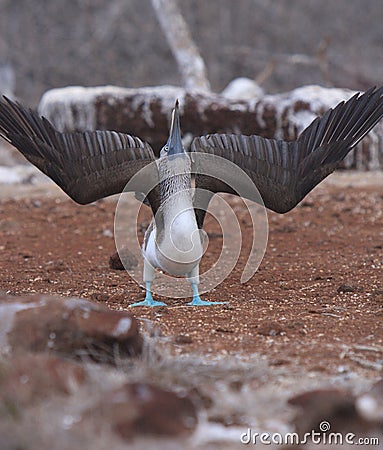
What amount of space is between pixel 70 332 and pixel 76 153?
146cm

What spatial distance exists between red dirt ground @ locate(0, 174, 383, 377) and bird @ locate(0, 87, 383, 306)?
0.35 metres

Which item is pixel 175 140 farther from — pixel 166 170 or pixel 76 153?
pixel 76 153

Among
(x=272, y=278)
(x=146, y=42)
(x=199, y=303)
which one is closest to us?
(x=199, y=303)

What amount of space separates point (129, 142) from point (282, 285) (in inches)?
53.1

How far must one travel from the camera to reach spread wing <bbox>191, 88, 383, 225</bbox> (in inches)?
170

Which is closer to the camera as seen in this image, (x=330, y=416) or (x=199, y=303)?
(x=330, y=416)

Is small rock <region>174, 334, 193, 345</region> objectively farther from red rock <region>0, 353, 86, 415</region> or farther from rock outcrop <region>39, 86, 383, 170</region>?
rock outcrop <region>39, 86, 383, 170</region>

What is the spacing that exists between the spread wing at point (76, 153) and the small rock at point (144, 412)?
1866mm

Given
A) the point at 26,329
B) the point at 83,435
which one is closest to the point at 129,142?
the point at 26,329

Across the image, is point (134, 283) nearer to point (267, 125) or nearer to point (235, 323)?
point (235, 323)

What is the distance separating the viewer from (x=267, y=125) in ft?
29.9

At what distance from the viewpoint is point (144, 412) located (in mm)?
2338

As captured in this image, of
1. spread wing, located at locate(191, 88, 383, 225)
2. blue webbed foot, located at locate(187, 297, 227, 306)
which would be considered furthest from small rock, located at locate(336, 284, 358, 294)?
blue webbed foot, located at locate(187, 297, 227, 306)

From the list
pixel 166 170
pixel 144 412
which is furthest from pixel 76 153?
pixel 144 412
